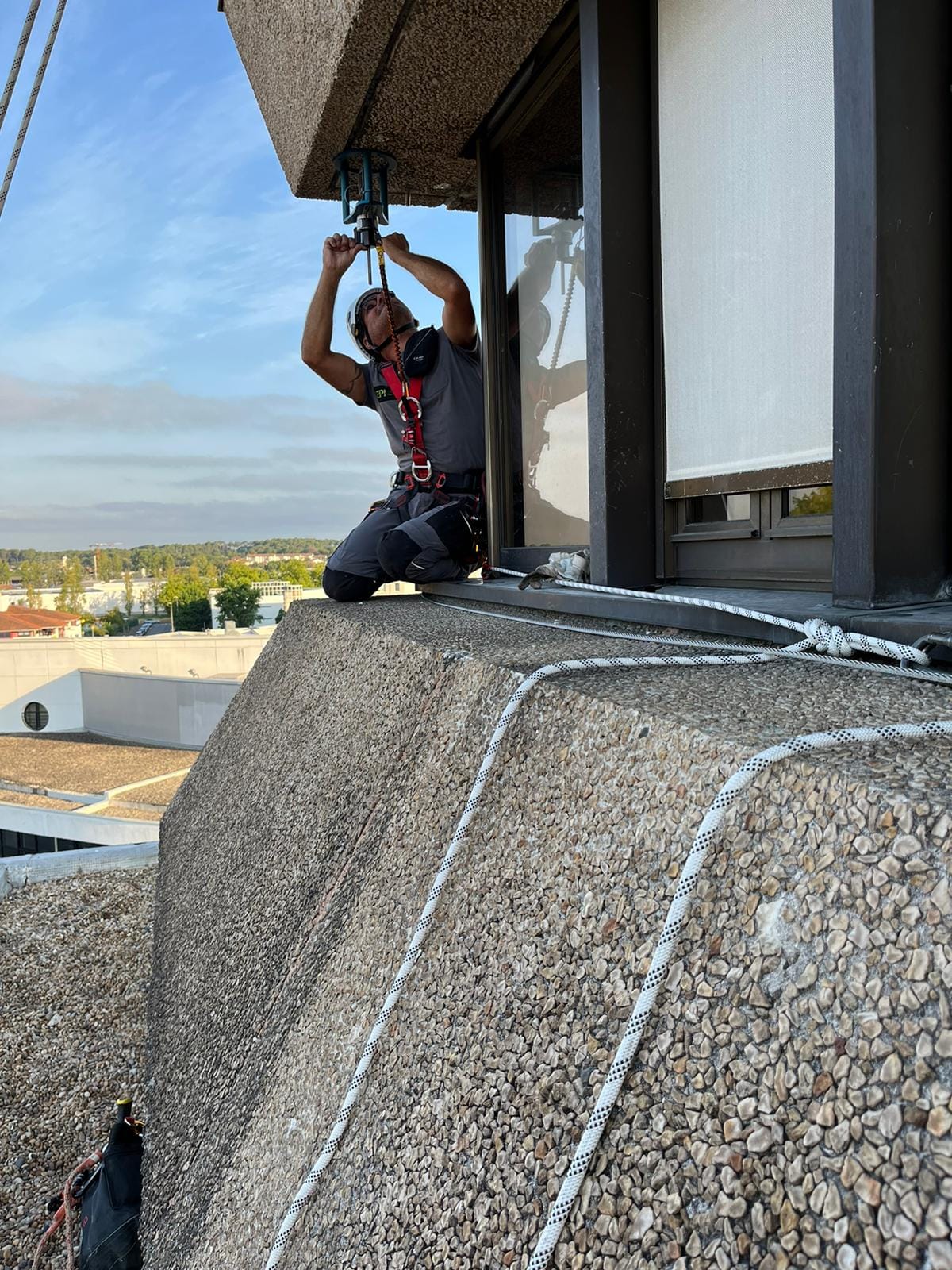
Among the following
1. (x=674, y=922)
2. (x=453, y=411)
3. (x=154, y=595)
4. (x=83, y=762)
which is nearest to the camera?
(x=674, y=922)

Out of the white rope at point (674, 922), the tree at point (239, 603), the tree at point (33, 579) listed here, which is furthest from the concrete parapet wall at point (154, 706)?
the tree at point (33, 579)

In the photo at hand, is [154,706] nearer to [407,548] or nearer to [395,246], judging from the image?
[395,246]

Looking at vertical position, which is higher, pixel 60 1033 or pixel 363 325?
pixel 363 325

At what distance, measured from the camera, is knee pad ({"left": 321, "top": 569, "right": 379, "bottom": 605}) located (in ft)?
13.5

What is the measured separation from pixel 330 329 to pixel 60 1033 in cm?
332

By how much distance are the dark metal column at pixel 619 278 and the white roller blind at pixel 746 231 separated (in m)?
0.07

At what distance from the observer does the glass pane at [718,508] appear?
2.50 metres

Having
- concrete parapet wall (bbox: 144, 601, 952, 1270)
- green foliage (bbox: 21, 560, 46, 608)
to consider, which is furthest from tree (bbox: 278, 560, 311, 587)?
concrete parapet wall (bbox: 144, 601, 952, 1270)

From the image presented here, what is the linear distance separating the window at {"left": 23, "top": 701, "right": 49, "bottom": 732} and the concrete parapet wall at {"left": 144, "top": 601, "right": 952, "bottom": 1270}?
92.1 ft

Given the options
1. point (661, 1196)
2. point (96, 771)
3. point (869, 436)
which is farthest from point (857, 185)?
point (96, 771)

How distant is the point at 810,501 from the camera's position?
2244 mm

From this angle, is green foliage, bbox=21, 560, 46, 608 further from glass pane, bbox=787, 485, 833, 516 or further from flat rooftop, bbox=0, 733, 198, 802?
glass pane, bbox=787, 485, 833, 516

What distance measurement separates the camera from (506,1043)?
107 cm

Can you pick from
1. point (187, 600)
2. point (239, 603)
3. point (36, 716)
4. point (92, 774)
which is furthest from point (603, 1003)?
point (187, 600)
